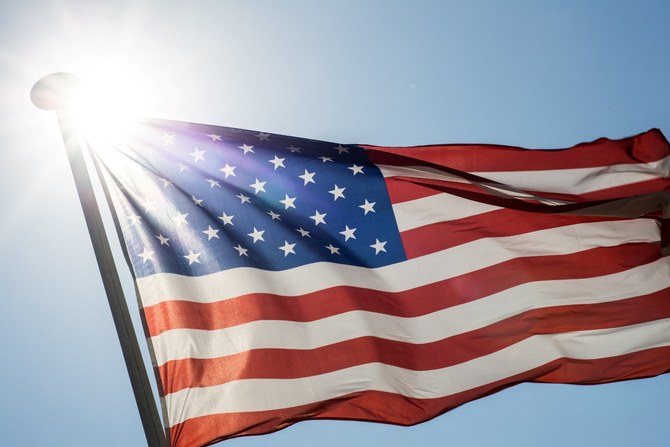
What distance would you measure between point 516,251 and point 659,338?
1.71 m

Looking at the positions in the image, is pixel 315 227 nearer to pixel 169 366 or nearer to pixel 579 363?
pixel 169 366

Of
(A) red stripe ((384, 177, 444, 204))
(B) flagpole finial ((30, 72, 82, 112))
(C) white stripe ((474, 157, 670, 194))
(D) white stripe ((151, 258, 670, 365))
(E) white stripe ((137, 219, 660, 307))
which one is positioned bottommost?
(D) white stripe ((151, 258, 670, 365))

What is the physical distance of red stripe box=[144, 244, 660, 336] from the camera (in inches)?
285

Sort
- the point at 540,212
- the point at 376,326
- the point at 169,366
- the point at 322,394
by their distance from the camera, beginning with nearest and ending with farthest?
1. the point at 169,366
2. the point at 322,394
3. the point at 376,326
4. the point at 540,212

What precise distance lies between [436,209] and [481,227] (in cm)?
51

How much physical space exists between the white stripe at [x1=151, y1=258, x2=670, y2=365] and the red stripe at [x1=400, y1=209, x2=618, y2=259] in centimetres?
63

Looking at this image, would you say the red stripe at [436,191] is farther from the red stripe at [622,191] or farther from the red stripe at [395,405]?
the red stripe at [395,405]

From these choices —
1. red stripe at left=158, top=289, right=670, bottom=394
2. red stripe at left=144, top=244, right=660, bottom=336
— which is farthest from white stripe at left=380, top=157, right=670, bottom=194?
red stripe at left=158, top=289, right=670, bottom=394

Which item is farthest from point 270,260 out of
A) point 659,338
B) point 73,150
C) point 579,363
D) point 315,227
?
point 659,338

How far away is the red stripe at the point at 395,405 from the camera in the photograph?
6770mm

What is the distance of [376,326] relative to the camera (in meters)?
7.96

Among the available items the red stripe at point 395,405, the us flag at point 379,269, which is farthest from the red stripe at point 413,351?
the red stripe at point 395,405

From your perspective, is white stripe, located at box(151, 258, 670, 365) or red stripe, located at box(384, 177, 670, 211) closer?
white stripe, located at box(151, 258, 670, 365)

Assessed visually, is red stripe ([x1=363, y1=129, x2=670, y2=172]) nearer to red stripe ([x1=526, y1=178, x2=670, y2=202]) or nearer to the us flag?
the us flag
